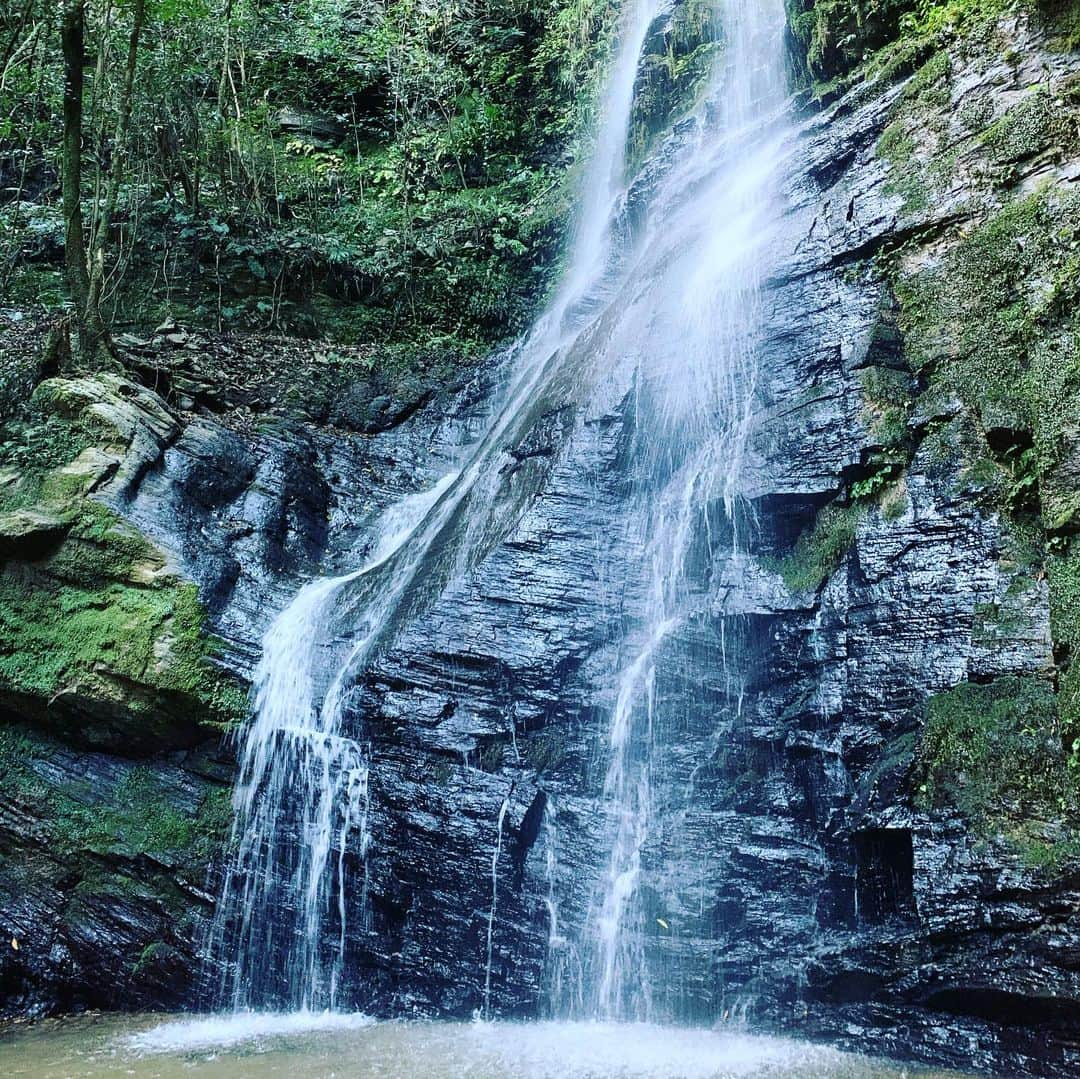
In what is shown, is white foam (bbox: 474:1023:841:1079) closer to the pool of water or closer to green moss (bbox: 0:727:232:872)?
the pool of water

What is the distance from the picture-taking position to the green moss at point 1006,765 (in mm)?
4891

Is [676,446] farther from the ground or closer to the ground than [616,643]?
farther from the ground

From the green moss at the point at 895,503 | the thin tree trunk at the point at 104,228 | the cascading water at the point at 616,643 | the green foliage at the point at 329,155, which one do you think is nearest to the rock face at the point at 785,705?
the green moss at the point at 895,503

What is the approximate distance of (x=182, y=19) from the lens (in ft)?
46.9

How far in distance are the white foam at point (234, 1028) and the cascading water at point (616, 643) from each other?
129 millimetres

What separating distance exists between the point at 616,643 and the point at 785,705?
136 centimetres

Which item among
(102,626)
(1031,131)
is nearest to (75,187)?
(102,626)

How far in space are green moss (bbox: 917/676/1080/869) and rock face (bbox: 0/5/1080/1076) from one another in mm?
22

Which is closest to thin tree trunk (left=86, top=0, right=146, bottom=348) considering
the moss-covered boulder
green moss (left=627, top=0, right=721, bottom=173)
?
the moss-covered boulder

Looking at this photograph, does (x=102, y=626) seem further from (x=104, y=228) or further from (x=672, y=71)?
(x=672, y=71)

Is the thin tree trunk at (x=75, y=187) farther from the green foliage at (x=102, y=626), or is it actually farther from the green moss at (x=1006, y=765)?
the green moss at (x=1006, y=765)

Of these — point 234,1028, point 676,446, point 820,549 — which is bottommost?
point 234,1028

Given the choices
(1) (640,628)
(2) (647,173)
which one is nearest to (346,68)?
(2) (647,173)

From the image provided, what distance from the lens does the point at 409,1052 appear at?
546 centimetres
